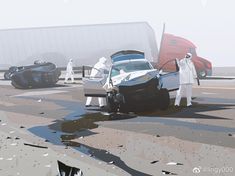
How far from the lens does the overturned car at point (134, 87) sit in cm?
1099

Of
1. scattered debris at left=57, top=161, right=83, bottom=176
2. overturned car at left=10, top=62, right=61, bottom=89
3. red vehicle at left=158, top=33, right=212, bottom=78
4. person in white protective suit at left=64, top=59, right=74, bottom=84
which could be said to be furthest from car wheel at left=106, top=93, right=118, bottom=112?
overturned car at left=10, top=62, right=61, bottom=89

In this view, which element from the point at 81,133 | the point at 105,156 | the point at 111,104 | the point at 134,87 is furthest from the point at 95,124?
the point at 105,156

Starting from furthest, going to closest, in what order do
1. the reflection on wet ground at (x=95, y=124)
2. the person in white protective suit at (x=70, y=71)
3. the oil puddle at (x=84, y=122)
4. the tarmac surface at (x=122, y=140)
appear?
the person in white protective suit at (x=70, y=71) < the oil puddle at (x=84, y=122) < the reflection on wet ground at (x=95, y=124) < the tarmac surface at (x=122, y=140)

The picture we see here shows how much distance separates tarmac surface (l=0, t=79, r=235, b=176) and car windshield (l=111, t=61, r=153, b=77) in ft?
4.83

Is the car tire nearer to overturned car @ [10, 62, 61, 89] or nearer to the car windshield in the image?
the car windshield

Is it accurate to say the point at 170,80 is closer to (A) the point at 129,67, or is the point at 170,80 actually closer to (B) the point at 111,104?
(A) the point at 129,67

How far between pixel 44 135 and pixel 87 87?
Result: 3709 mm

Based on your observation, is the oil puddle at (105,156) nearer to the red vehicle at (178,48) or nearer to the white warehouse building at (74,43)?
the white warehouse building at (74,43)

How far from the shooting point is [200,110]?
11227 mm

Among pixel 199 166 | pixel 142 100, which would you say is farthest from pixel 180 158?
pixel 142 100

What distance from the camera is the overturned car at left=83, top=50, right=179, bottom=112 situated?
11.0 metres

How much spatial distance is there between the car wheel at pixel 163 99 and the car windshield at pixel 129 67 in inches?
44.1

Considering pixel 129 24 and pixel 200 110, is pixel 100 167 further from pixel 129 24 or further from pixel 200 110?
pixel 129 24

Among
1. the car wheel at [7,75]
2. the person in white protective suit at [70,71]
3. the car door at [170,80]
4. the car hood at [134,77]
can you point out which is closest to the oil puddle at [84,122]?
the car hood at [134,77]
